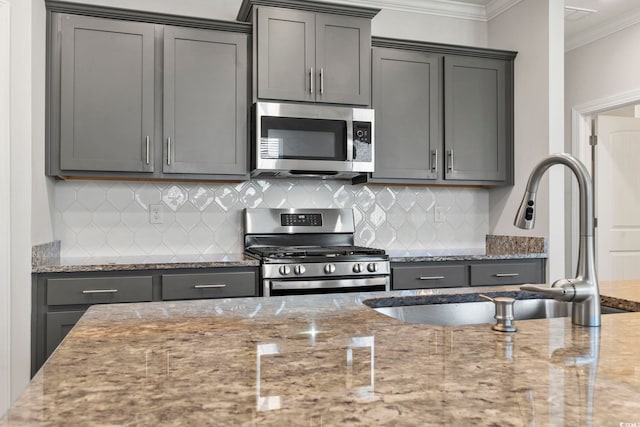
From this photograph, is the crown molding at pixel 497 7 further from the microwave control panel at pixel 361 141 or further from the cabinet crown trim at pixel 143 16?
the cabinet crown trim at pixel 143 16

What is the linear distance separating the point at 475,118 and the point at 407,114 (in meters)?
0.53

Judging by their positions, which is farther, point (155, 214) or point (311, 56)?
point (155, 214)

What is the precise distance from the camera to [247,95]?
3260mm

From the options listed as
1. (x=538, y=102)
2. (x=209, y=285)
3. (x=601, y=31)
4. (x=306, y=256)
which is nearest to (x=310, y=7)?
(x=306, y=256)

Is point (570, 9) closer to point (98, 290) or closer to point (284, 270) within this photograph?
point (284, 270)

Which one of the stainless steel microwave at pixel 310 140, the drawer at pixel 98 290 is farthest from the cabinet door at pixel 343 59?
the drawer at pixel 98 290

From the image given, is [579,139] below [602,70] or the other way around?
below

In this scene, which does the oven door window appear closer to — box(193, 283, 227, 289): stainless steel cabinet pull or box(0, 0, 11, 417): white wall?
box(193, 283, 227, 289): stainless steel cabinet pull

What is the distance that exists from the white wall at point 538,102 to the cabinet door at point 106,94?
248 centimetres

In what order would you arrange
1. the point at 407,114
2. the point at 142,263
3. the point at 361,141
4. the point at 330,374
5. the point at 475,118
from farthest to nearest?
the point at 475,118 → the point at 407,114 → the point at 361,141 → the point at 142,263 → the point at 330,374

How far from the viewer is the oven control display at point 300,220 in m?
3.62

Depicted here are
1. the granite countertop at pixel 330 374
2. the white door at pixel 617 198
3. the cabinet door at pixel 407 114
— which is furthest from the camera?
the white door at pixel 617 198

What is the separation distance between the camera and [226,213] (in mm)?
3547

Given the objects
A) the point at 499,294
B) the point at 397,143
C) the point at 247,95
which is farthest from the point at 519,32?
the point at 499,294
